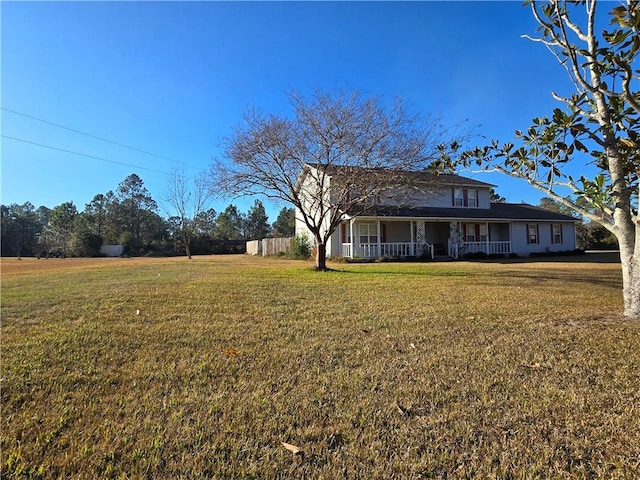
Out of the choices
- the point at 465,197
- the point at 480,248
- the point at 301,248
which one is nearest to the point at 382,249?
the point at 301,248

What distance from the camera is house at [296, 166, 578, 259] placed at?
2141 cm

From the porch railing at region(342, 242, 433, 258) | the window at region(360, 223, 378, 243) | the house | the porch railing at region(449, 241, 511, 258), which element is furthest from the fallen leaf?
the porch railing at region(449, 241, 511, 258)

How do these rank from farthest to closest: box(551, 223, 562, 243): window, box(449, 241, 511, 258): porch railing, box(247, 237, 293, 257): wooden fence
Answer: box(247, 237, 293, 257): wooden fence → box(551, 223, 562, 243): window → box(449, 241, 511, 258): porch railing

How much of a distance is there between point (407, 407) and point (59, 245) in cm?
5213

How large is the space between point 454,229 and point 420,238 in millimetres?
2725

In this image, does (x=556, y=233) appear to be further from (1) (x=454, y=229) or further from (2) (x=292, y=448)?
(2) (x=292, y=448)

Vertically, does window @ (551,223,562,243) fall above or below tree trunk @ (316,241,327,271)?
above

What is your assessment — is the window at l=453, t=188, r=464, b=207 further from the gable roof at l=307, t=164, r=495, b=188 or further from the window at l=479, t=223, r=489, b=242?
the gable roof at l=307, t=164, r=495, b=188

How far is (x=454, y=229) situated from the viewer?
22.7 meters

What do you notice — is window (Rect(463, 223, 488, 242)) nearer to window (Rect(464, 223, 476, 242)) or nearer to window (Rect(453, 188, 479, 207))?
window (Rect(464, 223, 476, 242))

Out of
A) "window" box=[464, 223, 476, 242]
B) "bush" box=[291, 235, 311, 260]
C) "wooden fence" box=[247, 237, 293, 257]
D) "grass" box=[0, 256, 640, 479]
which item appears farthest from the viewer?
"wooden fence" box=[247, 237, 293, 257]

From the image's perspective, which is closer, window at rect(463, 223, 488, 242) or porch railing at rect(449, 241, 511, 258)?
porch railing at rect(449, 241, 511, 258)

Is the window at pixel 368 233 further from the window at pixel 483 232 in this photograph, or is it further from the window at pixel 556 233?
the window at pixel 556 233

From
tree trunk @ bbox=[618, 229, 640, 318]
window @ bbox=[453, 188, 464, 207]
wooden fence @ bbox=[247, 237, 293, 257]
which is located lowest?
tree trunk @ bbox=[618, 229, 640, 318]
